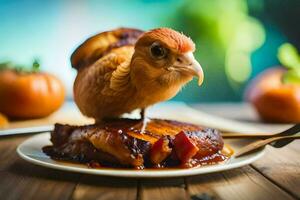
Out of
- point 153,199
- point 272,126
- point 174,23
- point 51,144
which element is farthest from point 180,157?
point 174,23

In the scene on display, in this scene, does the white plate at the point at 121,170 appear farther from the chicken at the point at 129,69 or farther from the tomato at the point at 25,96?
the tomato at the point at 25,96

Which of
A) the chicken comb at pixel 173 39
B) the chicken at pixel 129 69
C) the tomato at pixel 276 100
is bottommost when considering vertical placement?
the tomato at pixel 276 100

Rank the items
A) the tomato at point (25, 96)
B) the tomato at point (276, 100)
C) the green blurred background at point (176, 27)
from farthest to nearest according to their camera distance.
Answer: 1. the green blurred background at point (176, 27)
2. the tomato at point (276, 100)
3. the tomato at point (25, 96)

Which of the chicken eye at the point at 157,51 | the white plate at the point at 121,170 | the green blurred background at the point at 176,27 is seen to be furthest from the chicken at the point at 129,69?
the green blurred background at the point at 176,27

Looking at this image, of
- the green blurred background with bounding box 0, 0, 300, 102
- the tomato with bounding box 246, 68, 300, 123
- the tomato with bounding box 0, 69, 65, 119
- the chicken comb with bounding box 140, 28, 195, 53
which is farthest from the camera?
the green blurred background with bounding box 0, 0, 300, 102

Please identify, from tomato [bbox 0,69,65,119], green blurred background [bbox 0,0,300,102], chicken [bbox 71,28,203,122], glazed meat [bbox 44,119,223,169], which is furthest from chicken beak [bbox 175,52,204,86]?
green blurred background [bbox 0,0,300,102]

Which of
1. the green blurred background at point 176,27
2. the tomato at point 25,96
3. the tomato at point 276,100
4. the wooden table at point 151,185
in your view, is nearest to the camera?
the wooden table at point 151,185

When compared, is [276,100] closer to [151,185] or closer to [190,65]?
[190,65]

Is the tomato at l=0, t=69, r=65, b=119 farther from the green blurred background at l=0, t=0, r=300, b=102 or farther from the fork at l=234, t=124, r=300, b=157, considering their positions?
the fork at l=234, t=124, r=300, b=157
